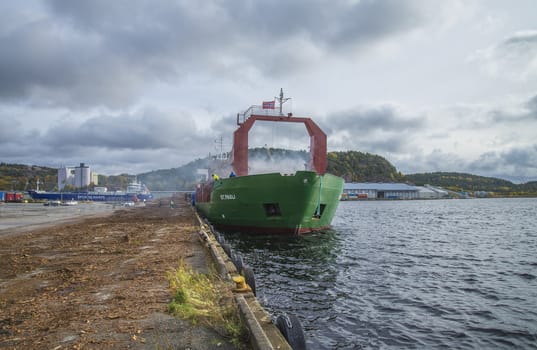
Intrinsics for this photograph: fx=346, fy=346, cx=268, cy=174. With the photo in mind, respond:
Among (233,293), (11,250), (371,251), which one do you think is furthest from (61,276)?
(371,251)

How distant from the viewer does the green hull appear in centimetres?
1611

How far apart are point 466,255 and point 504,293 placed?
19.1 feet

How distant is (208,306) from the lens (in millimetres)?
5082

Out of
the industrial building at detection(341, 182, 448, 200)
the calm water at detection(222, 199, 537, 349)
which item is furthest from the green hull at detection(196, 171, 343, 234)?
the industrial building at detection(341, 182, 448, 200)

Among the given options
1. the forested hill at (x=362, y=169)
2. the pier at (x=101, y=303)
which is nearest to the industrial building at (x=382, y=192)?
the forested hill at (x=362, y=169)

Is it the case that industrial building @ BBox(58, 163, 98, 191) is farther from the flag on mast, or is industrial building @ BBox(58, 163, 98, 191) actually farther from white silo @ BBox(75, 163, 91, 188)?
the flag on mast

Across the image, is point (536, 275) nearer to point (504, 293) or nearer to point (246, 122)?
point (504, 293)

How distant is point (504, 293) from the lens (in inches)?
345

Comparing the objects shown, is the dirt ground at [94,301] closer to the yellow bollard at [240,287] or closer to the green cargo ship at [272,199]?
the yellow bollard at [240,287]

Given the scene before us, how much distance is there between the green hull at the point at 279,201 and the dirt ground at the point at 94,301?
641 cm

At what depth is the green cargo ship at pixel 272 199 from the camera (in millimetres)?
16172

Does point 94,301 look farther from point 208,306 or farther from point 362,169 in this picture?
point 362,169

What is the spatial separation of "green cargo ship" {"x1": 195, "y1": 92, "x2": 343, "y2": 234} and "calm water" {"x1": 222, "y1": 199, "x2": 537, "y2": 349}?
162cm

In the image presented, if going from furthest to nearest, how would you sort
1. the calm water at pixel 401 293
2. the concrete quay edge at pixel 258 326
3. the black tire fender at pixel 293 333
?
the calm water at pixel 401 293 < the black tire fender at pixel 293 333 < the concrete quay edge at pixel 258 326
